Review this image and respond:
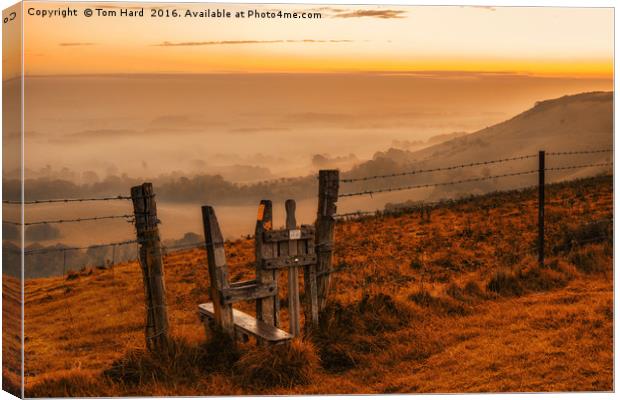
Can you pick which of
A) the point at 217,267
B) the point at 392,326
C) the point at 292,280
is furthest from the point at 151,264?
the point at 392,326

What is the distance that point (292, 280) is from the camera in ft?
27.8

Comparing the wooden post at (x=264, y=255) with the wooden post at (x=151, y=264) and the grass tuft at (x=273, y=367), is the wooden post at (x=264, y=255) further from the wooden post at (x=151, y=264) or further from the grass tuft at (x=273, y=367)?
the wooden post at (x=151, y=264)

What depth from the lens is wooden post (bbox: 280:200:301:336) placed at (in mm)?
8273

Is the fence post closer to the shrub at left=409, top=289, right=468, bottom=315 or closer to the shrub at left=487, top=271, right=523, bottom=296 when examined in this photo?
the shrub at left=487, top=271, right=523, bottom=296

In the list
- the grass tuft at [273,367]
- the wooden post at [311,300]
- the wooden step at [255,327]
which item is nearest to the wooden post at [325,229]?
the wooden post at [311,300]

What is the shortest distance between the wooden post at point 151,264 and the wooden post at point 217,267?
50cm

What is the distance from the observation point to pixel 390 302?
→ 945 cm

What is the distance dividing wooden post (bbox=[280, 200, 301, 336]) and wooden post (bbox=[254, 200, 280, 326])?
0.24 m

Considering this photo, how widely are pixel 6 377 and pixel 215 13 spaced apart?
442 cm

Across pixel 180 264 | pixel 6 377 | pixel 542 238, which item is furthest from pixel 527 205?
pixel 6 377

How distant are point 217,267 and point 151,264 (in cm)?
67

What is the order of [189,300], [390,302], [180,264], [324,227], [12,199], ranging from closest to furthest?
[12,199], [324,227], [390,302], [189,300], [180,264]

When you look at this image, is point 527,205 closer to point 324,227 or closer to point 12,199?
point 324,227

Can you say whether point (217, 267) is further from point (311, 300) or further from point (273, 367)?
point (311, 300)
